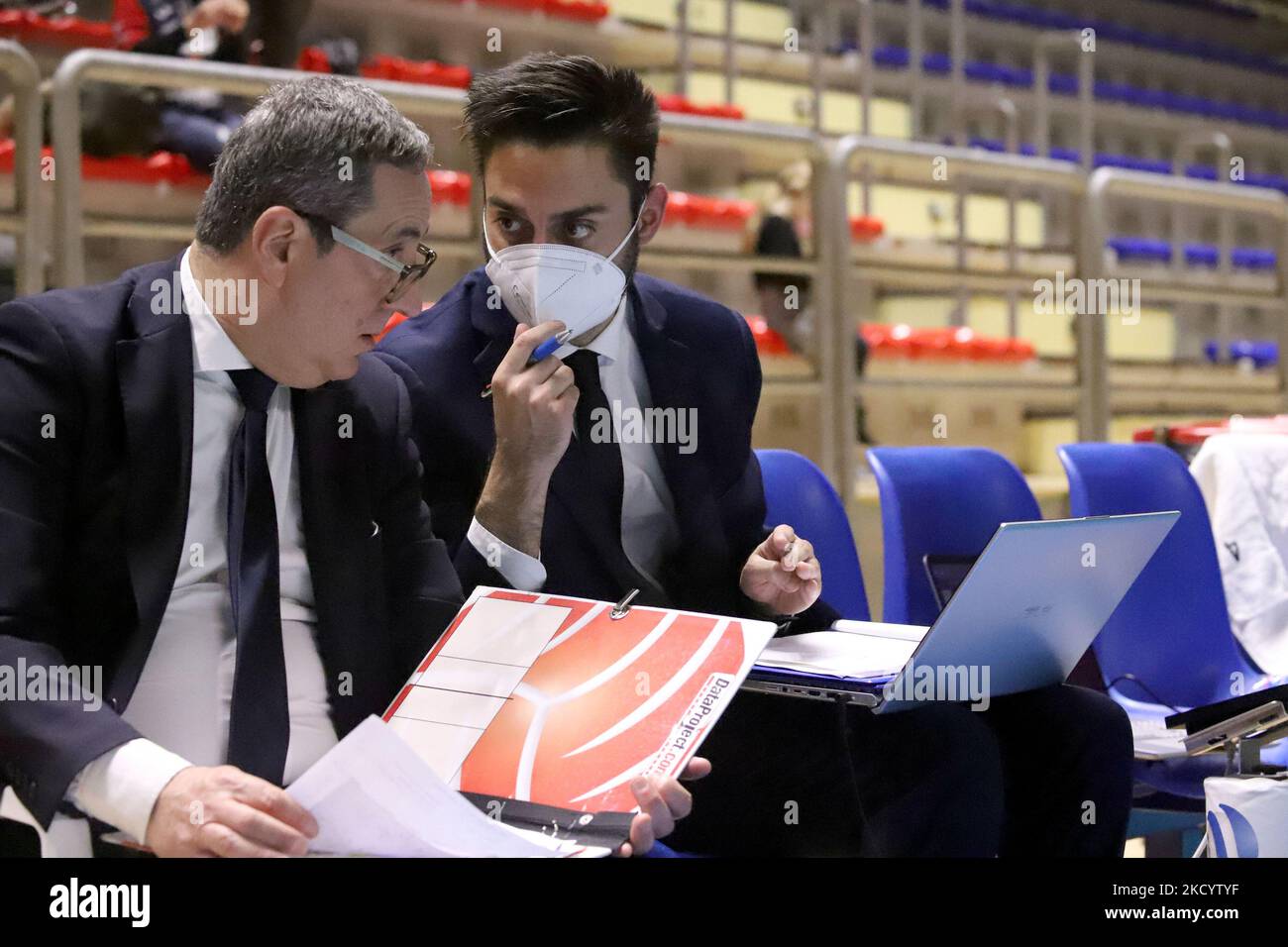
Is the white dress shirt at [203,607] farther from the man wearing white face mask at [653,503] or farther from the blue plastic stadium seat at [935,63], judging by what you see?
the blue plastic stadium seat at [935,63]

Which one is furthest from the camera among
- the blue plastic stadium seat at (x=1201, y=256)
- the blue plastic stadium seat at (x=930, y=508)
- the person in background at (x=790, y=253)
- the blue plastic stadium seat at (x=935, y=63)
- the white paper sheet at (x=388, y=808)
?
the blue plastic stadium seat at (x=1201, y=256)

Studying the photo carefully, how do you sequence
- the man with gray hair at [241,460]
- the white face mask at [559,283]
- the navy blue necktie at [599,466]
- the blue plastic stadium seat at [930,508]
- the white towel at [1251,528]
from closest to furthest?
the man with gray hair at [241,460], the white face mask at [559,283], the navy blue necktie at [599,466], the blue plastic stadium seat at [930,508], the white towel at [1251,528]

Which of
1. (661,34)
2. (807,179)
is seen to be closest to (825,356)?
(807,179)

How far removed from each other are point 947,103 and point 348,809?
762cm

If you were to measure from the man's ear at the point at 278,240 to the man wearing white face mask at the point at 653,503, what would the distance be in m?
0.26

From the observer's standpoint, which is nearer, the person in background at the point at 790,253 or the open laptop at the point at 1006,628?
the open laptop at the point at 1006,628

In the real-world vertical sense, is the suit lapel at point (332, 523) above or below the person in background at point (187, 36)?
below

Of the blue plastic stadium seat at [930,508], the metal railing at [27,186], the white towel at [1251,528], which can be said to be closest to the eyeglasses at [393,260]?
the blue plastic stadium seat at [930,508]

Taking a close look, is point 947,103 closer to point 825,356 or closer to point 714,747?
point 825,356

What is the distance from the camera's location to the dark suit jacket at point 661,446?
138cm

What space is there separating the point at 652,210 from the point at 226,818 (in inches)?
35.4

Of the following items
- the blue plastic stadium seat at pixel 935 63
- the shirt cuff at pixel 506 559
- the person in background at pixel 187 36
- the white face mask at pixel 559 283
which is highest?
the blue plastic stadium seat at pixel 935 63
